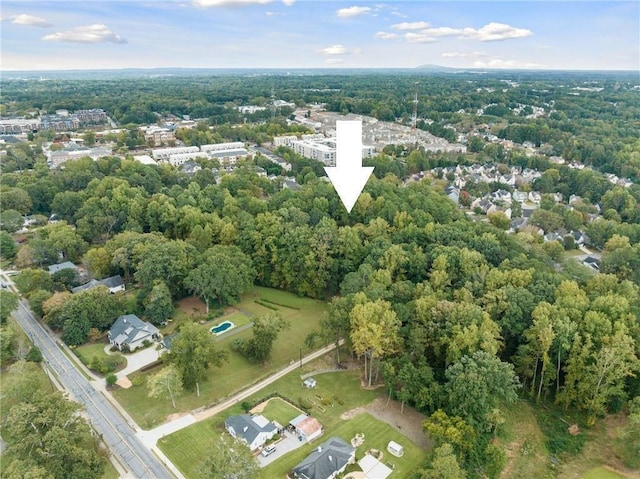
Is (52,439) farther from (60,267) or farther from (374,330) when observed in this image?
(60,267)

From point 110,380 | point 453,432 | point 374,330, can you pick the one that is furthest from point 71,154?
point 453,432

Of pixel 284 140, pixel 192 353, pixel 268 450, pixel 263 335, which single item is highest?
pixel 284 140

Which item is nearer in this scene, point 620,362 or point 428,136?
point 620,362

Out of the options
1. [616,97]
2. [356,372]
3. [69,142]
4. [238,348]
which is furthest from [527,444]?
[616,97]

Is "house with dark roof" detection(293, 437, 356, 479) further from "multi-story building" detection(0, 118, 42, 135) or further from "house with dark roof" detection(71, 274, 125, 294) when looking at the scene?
"multi-story building" detection(0, 118, 42, 135)

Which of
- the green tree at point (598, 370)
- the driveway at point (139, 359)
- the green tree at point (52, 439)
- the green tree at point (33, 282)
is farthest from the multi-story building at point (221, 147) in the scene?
the green tree at point (598, 370)

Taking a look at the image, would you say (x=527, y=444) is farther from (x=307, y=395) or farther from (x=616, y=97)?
(x=616, y=97)
